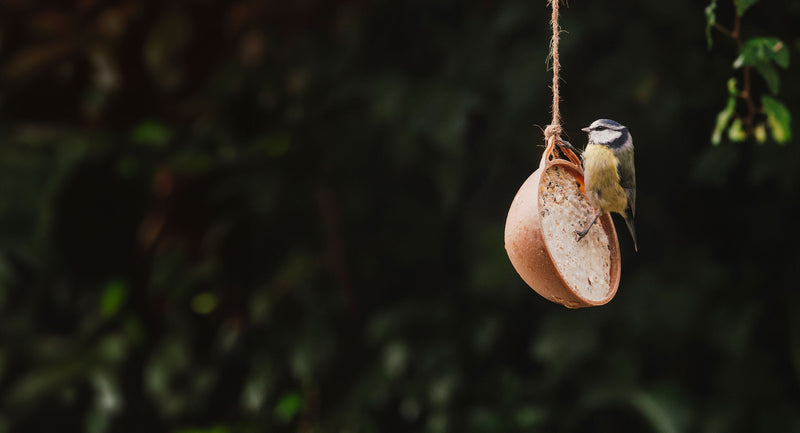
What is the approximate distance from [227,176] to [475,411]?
1134mm

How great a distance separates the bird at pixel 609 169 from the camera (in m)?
0.81

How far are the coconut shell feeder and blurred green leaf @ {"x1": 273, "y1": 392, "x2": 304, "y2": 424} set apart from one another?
1553 millimetres

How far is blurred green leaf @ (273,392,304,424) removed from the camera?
2.25 metres

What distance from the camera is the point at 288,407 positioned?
7.39 feet

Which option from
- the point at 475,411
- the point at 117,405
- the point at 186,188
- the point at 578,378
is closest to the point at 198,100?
the point at 186,188

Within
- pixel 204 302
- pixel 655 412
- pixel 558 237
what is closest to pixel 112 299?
pixel 204 302

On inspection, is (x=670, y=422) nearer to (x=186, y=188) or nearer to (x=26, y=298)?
(x=186, y=188)

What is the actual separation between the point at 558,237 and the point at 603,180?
12 centimetres

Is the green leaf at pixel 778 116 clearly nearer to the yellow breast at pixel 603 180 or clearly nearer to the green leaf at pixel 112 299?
the yellow breast at pixel 603 180

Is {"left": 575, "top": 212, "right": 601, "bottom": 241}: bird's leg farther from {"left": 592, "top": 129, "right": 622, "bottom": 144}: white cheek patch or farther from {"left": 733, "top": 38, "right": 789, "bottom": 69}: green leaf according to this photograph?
{"left": 733, "top": 38, "right": 789, "bottom": 69}: green leaf

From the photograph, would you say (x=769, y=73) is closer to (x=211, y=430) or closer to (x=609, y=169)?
(x=609, y=169)

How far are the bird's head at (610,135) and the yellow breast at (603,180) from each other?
0.01 meters

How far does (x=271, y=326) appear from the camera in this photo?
2.33 meters

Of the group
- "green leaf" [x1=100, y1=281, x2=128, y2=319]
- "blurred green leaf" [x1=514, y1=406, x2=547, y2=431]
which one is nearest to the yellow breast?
"blurred green leaf" [x1=514, y1=406, x2=547, y2=431]
